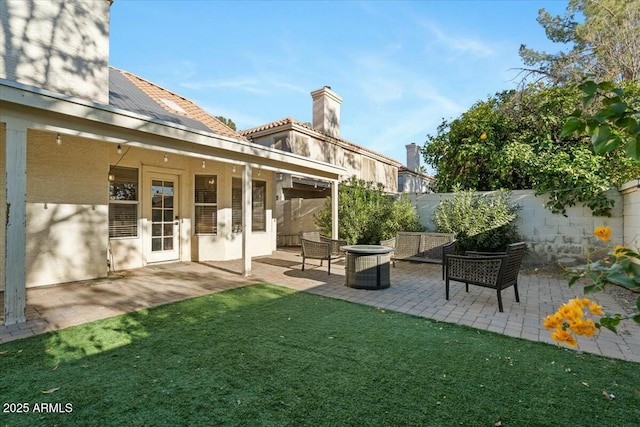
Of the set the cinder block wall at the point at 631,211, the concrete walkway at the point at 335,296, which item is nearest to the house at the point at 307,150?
the concrete walkway at the point at 335,296

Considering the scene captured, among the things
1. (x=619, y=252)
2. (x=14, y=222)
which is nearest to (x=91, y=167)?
(x=14, y=222)

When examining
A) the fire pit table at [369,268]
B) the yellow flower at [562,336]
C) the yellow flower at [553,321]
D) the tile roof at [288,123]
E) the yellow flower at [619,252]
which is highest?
the tile roof at [288,123]

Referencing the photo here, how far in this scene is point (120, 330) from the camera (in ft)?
12.4

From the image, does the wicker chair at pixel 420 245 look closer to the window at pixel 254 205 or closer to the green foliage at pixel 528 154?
the green foliage at pixel 528 154

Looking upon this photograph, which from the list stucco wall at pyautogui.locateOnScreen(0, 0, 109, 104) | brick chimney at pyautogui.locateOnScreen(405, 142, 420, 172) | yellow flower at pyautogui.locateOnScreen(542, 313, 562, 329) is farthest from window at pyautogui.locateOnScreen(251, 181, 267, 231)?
brick chimney at pyautogui.locateOnScreen(405, 142, 420, 172)

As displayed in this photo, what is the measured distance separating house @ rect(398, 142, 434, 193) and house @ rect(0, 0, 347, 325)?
1210 cm

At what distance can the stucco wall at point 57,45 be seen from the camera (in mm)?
5180

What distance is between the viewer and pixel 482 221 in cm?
811

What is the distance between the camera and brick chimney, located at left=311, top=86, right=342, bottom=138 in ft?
46.3

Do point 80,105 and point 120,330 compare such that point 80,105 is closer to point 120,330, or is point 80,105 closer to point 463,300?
point 120,330

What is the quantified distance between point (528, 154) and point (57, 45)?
10.3m

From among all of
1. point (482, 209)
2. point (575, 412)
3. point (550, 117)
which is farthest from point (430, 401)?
point (550, 117)

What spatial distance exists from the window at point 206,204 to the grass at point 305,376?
15.0 feet

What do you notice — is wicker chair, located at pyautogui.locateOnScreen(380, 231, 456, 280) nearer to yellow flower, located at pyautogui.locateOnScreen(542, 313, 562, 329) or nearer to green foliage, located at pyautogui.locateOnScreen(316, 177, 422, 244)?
green foliage, located at pyautogui.locateOnScreen(316, 177, 422, 244)
